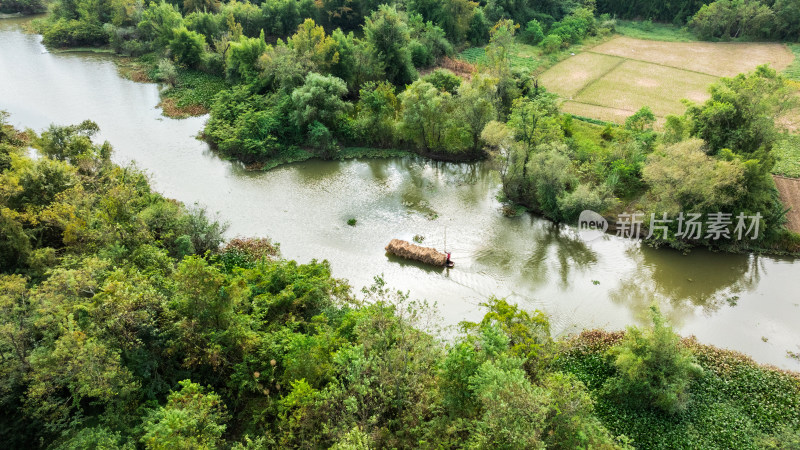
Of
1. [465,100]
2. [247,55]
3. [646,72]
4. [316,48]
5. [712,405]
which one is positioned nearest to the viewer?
[712,405]

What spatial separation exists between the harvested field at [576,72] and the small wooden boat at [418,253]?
78.4 ft

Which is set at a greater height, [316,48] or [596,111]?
[316,48]

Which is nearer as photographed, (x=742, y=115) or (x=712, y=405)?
(x=712, y=405)

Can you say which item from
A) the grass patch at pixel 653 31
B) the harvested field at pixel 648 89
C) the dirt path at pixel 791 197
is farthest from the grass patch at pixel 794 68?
the dirt path at pixel 791 197

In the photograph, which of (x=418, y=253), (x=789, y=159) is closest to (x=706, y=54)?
(x=789, y=159)

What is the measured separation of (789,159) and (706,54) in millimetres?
23222

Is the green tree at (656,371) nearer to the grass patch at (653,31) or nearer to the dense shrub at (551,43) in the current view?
the dense shrub at (551,43)

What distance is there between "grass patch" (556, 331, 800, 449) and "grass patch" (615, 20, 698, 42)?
45806 mm

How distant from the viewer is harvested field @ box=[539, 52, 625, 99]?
4103 centimetres

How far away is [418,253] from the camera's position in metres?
23.4

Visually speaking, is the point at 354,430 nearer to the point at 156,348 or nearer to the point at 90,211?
the point at 156,348

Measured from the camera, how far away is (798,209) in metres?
25.7

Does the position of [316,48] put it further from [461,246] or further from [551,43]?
[551,43]

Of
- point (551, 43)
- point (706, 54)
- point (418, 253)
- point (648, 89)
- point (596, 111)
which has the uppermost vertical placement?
point (551, 43)
